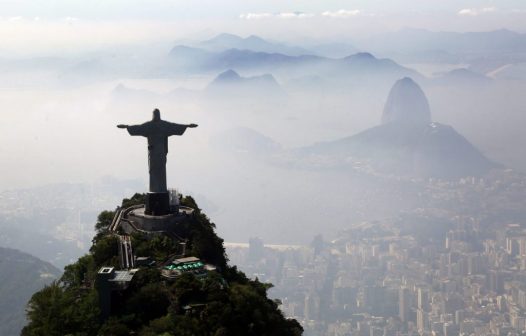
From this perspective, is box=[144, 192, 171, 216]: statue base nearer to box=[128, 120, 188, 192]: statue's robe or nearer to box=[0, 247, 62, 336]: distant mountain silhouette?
box=[128, 120, 188, 192]: statue's robe

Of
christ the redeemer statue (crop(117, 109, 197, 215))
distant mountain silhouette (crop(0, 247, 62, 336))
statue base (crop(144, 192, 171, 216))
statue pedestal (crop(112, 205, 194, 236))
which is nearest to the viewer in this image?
statue pedestal (crop(112, 205, 194, 236))

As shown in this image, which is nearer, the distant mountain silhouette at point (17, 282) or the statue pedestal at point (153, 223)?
the statue pedestal at point (153, 223)

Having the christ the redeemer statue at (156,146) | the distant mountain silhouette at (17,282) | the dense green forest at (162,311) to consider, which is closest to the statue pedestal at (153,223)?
the christ the redeemer statue at (156,146)

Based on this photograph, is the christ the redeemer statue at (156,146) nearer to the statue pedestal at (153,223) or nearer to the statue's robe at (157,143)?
the statue's robe at (157,143)

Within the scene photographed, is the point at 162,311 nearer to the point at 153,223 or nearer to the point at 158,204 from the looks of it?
the point at 153,223

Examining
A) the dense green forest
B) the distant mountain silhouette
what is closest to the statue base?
the dense green forest

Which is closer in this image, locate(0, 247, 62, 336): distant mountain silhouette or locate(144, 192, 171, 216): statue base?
locate(144, 192, 171, 216): statue base

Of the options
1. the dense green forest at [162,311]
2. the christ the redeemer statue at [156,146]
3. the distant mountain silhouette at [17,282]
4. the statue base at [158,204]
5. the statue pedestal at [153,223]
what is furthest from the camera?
the distant mountain silhouette at [17,282]
